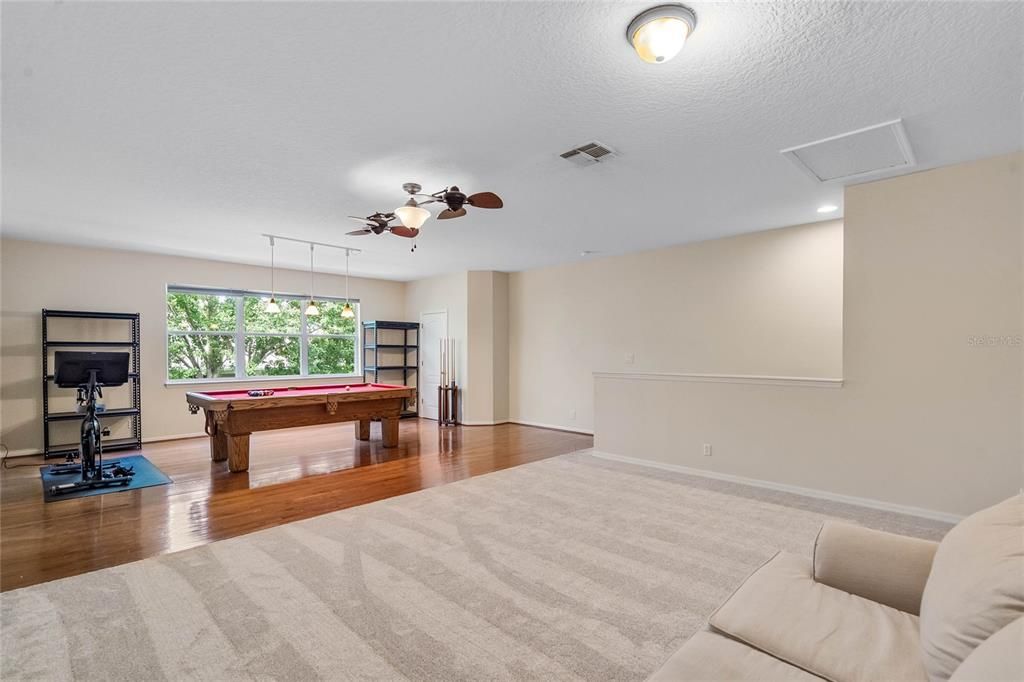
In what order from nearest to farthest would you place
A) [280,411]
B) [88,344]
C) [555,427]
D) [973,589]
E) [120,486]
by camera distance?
[973,589], [120,486], [280,411], [88,344], [555,427]

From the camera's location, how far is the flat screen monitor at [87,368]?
4.83 metres

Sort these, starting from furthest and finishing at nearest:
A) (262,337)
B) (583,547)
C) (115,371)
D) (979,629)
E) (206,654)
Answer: (262,337)
(115,371)
(583,547)
(206,654)
(979,629)

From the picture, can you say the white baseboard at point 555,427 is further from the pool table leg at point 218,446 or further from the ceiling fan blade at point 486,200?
the ceiling fan blade at point 486,200

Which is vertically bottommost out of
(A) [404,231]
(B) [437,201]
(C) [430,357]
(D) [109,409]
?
(D) [109,409]

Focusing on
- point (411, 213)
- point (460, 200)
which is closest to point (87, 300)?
point (411, 213)

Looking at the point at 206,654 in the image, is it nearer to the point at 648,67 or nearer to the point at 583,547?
the point at 583,547

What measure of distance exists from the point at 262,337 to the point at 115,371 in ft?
8.32

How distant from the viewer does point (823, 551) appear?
1.65 m

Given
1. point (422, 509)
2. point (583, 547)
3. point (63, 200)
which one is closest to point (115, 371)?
point (63, 200)

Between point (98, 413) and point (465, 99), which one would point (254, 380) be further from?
point (465, 99)

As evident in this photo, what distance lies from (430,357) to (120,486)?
16.5ft

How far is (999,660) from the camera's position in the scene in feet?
2.68

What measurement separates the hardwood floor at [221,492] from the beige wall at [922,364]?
8.76 feet

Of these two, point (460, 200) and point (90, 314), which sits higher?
point (460, 200)
